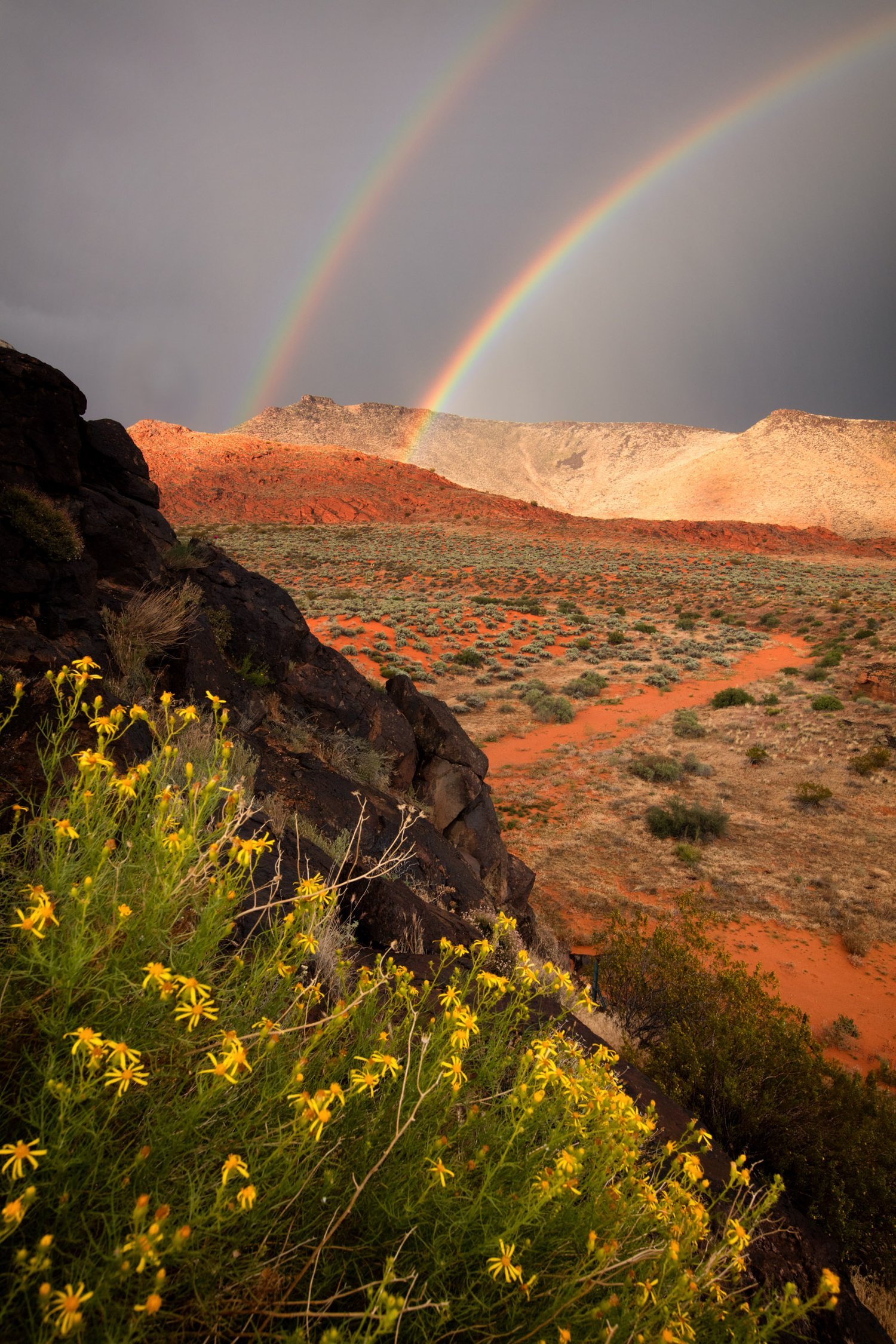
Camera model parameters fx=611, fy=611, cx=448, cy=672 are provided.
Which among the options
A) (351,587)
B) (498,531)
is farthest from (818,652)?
(498,531)

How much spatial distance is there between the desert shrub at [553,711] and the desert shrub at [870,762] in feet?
21.9

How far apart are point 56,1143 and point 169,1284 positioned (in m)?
0.36

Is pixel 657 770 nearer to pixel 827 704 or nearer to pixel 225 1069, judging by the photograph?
pixel 827 704

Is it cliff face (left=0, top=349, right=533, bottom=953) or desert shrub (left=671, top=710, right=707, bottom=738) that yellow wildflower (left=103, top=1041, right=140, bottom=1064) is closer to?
cliff face (left=0, top=349, right=533, bottom=953)

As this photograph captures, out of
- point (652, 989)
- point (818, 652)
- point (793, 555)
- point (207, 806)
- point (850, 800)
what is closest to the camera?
point (207, 806)

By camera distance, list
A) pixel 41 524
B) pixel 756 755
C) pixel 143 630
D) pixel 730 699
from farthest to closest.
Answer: pixel 730 699 < pixel 756 755 < pixel 143 630 < pixel 41 524

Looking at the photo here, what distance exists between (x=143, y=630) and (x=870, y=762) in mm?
14554

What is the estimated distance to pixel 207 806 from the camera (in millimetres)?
1919

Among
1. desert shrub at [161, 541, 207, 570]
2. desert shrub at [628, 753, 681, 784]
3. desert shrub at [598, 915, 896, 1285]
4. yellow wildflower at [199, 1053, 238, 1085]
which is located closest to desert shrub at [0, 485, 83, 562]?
desert shrub at [161, 541, 207, 570]

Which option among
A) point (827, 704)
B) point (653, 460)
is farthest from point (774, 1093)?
point (653, 460)

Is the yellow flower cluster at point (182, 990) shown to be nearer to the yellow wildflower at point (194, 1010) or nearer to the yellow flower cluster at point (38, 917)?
the yellow wildflower at point (194, 1010)

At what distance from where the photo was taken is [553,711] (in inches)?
687

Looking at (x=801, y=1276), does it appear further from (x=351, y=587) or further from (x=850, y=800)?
(x=351, y=587)

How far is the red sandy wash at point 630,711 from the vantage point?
15.4 meters
